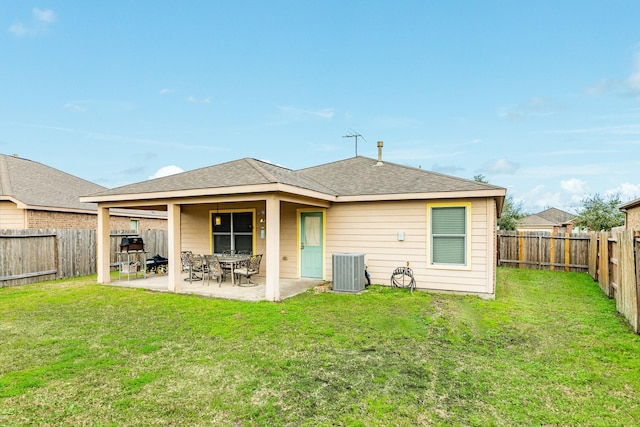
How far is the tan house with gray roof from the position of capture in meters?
7.91

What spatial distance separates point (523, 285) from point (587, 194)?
62.2 feet

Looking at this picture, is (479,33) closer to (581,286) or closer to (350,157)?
(350,157)

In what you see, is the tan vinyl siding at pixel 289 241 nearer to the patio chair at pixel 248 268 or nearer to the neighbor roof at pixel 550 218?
the patio chair at pixel 248 268

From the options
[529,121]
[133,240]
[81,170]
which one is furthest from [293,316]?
[529,121]

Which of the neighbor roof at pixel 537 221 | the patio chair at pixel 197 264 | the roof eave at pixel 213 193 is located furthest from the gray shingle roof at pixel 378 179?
the neighbor roof at pixel 537 221

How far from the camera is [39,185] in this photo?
13.9 m

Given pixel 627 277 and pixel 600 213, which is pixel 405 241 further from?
pixel 600 213

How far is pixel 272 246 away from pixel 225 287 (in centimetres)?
246

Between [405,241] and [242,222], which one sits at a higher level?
[242,222]

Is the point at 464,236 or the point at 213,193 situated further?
the point at 464,236

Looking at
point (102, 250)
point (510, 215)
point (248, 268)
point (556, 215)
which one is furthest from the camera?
point (556, 215)

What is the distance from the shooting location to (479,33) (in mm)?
13633

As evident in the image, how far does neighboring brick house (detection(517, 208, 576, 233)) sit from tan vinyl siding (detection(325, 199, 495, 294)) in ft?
81.2

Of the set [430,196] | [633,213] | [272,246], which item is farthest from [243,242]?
[633,213]
